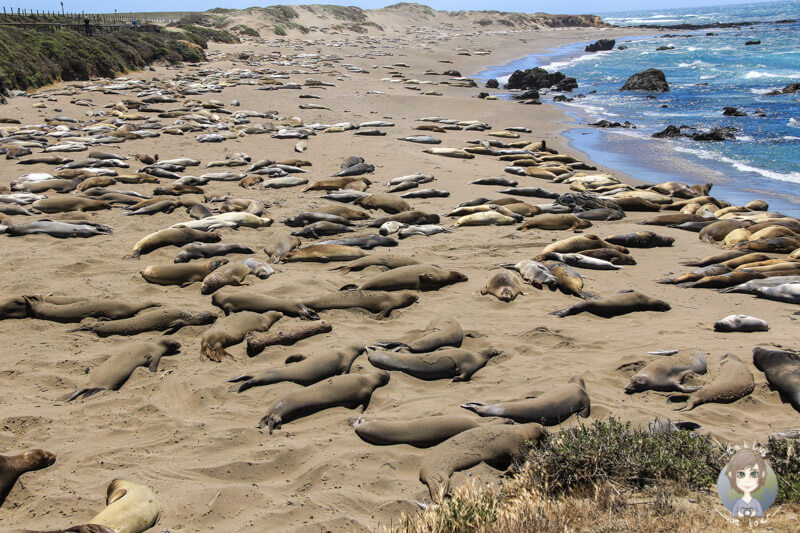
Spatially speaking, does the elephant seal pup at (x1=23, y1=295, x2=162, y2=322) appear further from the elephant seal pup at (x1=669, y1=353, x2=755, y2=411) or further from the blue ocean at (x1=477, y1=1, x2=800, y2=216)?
the blue ocean at (x1=477, y1=1, x2=800, y2=216)

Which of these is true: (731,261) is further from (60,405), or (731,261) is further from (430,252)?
(60,405)

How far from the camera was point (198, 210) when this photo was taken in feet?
26.7

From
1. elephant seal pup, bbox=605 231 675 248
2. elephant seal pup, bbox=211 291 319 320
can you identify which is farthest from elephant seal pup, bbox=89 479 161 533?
elephant seal pup, bbox=605 231 675 248

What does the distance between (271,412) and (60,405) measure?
1.44m

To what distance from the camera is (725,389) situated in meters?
4.23

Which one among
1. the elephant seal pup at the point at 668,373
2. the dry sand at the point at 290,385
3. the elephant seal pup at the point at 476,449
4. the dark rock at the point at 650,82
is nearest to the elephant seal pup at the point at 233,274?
the dry sand at the point at 290,385

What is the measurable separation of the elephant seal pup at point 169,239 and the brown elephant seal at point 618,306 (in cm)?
426

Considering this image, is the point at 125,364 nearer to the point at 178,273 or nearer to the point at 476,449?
the point at 178,273

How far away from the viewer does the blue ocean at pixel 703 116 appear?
1249cm

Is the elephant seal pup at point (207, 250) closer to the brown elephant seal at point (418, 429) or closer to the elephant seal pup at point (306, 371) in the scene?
the elephant seal pup at point (306, 371)

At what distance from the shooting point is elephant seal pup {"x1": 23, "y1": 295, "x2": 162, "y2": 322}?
16.8 feet

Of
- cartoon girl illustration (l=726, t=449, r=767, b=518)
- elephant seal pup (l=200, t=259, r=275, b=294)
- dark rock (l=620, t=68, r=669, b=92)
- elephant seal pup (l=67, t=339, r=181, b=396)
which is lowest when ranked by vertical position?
elephant seal pup (l=67, t=339, r=181, b=396)

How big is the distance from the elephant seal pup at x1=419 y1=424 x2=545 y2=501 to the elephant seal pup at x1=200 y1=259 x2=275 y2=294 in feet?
10.6

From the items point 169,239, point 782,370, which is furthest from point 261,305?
point 782,370
